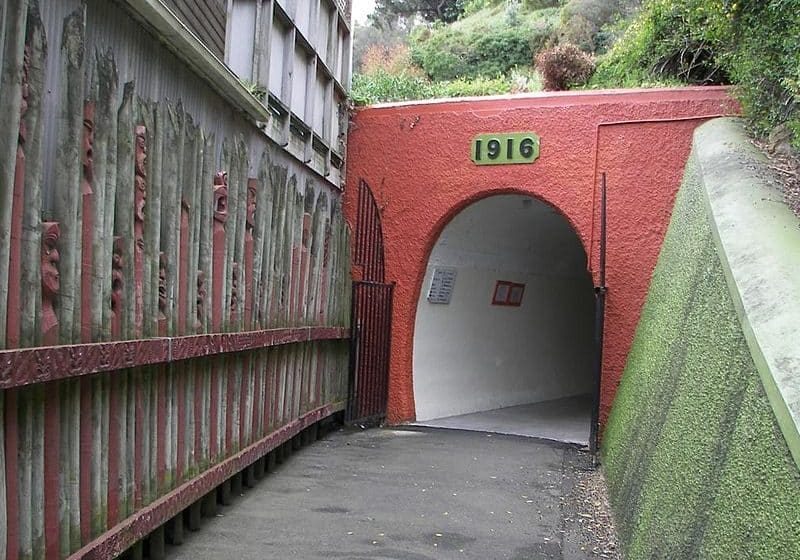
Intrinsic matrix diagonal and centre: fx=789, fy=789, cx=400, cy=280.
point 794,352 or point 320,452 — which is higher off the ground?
point 794,352

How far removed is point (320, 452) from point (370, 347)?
1.75 m

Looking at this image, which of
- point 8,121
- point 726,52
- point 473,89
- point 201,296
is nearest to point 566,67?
point 473,89

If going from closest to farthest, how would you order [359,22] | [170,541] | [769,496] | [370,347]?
[769,496]
[170,541]
[370,347]
[359,22]

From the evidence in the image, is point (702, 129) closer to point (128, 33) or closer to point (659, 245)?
point (659, 245)

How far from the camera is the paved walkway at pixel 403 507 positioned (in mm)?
4742

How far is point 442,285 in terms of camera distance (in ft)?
32.4

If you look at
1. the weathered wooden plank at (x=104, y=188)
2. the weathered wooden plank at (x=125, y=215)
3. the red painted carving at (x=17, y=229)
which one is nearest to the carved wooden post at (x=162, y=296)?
the weathered wooden plank at (x=125, y=215)

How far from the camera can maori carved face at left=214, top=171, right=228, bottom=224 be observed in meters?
4.89

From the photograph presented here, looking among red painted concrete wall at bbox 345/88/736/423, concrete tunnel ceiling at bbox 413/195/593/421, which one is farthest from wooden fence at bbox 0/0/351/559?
concrete tunnel ceiling at bbox 413/195/593/421

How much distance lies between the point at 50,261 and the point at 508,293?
355 inches

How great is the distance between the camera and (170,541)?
4598 mm

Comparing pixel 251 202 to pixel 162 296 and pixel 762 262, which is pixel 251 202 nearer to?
pixel 162 296

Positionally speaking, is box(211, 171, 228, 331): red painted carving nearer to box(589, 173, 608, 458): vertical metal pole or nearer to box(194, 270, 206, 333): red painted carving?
box(194, 270, 206, 333): red painted carving

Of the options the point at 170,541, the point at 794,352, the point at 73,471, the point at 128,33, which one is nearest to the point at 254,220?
the point at 128,33
